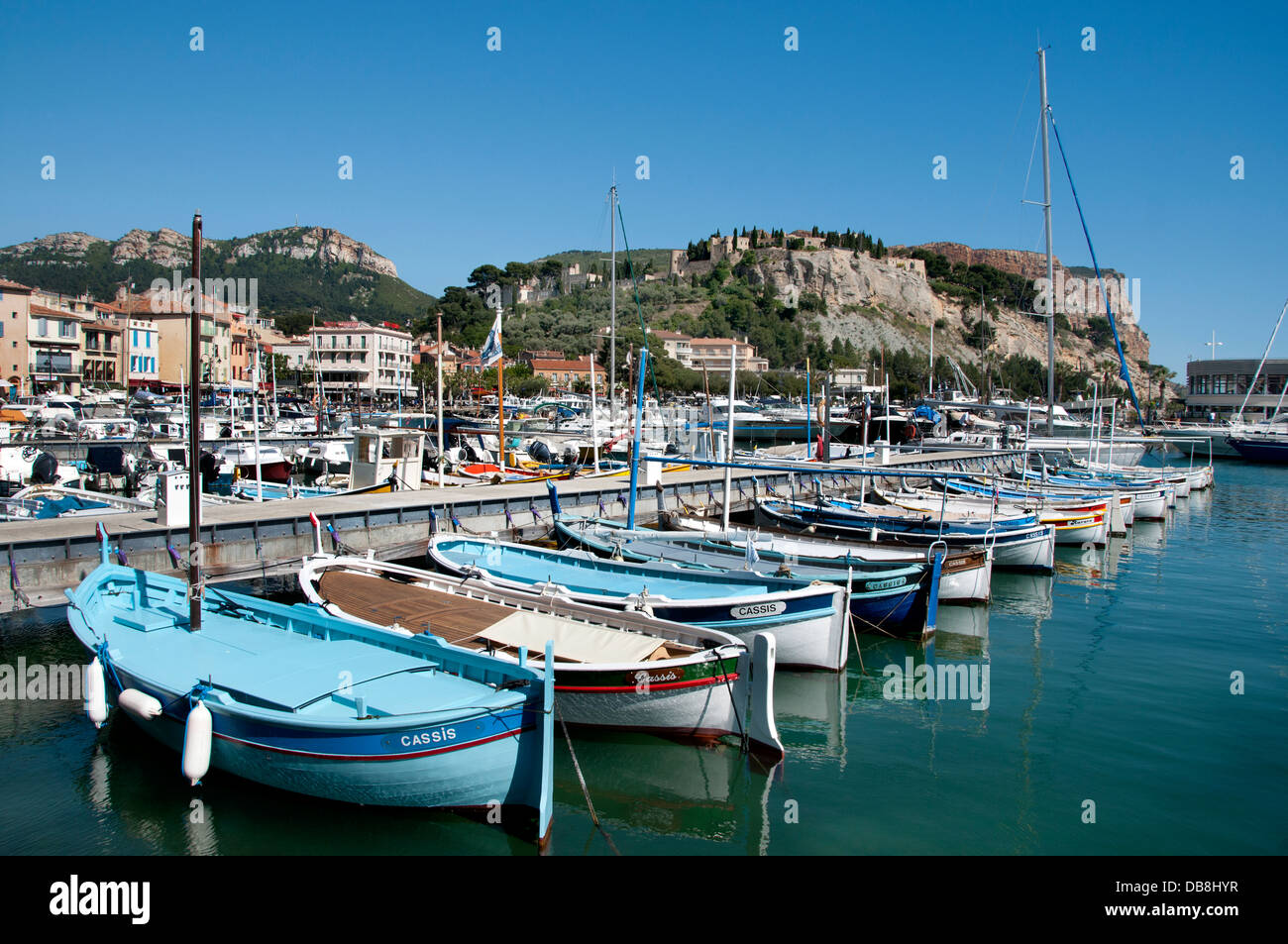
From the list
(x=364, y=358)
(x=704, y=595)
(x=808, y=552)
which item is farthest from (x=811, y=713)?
(x=364, y=358)

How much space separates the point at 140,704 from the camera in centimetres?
1038

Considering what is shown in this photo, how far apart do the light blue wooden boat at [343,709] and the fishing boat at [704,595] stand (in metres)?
3.98

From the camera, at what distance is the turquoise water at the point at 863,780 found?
32.8 ft

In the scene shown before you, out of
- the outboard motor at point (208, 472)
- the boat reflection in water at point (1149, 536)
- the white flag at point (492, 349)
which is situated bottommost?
the boat reflection in water at point (1149, 536)

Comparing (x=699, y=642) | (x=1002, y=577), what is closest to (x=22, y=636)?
(x=699, y=642)

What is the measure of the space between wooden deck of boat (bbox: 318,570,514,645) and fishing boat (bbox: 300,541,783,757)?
0.02 metres

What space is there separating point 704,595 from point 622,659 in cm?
420

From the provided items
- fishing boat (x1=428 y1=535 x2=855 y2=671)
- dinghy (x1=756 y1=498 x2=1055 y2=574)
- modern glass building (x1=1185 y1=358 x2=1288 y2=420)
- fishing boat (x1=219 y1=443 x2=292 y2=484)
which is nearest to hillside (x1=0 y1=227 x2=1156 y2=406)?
modern glass building (x1=1185 y1=358 x2=1288 y2=420)

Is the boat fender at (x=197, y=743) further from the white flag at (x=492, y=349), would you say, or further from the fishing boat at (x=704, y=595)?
the white flag at (x=492, y=349)

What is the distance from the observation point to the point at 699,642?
12172 millimetres

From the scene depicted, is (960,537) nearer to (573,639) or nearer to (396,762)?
(573,639)

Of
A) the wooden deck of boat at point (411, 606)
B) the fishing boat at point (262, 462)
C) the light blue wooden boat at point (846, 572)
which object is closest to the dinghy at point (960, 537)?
the light blue wooden boat at point (846, 572)
